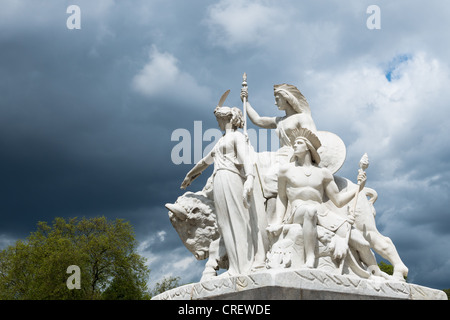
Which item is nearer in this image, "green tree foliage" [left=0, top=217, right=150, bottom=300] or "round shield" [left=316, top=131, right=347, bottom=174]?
"round shield" [left=316, top=131, right=347, bottom=174]

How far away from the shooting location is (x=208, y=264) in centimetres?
973

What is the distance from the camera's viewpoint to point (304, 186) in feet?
30.2

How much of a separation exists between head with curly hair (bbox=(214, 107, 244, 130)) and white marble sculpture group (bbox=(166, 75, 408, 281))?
0.7 inches

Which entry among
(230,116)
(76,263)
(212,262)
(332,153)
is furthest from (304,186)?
(76,263)

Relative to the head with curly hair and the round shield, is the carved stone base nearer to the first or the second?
the round shield

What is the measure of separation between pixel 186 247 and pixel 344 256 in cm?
317

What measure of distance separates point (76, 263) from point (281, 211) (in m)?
17.8

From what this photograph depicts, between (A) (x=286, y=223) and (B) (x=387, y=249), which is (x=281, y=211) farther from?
(B) (x=387, y=249)

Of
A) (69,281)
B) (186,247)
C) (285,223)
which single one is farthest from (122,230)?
(285,223)

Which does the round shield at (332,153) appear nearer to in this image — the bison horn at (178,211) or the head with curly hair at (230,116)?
the head with curly hair at (230,116)

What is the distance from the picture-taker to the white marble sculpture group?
347 inches

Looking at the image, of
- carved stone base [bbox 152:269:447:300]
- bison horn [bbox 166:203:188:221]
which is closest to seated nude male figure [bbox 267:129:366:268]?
carved stone base [bbox 152:269:447:300]
